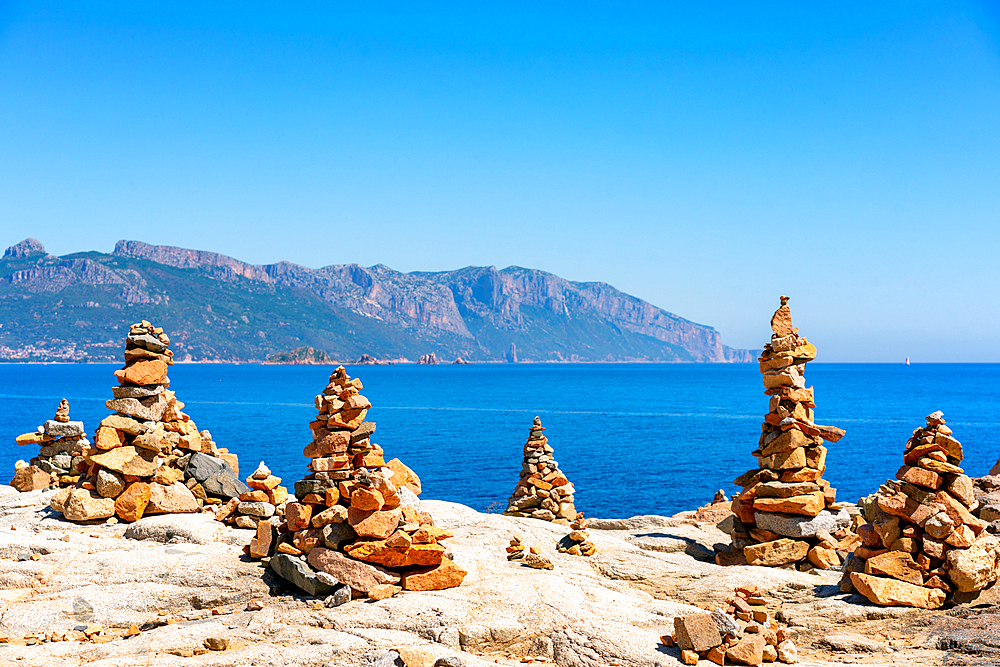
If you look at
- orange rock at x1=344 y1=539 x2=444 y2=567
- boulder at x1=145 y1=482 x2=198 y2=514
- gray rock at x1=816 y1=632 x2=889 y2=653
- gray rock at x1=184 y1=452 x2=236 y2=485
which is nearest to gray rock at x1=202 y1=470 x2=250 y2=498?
gray rock at x1=184 y1=452 x2=236 y2=485

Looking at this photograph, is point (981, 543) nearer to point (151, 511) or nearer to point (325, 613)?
point (325, 613)

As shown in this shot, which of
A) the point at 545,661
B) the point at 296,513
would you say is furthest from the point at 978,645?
the point at 296,513

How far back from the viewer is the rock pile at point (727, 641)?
14172 millimetres

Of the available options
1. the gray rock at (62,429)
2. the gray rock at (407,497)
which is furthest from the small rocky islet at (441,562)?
the gray rock at (62,429)

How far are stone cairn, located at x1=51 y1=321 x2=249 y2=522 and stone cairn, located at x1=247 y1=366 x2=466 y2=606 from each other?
564cm

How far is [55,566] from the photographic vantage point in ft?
61.8

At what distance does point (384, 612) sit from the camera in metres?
16.7

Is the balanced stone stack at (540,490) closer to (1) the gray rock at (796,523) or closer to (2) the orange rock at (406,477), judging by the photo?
(2) the orange rock at (406,477)

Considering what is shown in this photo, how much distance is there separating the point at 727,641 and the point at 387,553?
8.02 meters

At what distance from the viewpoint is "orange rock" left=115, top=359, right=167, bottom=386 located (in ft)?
79.0

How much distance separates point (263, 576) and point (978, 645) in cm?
1643

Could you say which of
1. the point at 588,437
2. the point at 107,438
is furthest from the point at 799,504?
the point at 588,437

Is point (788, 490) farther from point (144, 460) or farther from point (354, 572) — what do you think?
point (144, 460)

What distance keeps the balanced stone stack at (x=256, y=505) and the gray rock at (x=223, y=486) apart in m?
2.38
